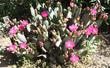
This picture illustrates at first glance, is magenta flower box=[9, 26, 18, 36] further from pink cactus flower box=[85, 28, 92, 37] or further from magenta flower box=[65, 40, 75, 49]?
pink cactus flower box=[85, 28, 92, 37]

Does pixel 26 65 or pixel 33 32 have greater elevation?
pixel 33 32

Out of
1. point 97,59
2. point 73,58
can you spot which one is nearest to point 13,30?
point 73,58

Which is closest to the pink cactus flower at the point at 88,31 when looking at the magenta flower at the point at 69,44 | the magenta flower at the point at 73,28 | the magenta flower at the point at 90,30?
the magenta flower at the point at 90,30

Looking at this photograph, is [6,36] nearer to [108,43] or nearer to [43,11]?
[43,11]

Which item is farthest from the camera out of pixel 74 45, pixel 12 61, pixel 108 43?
pixel 108 43

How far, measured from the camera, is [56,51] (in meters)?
6.02

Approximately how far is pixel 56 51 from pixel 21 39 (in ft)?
2.16

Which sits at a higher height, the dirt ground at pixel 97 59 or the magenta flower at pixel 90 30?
the magenta flower at pixel 90 30

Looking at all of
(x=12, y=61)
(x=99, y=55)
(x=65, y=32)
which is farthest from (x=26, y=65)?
(x=99, y=55)

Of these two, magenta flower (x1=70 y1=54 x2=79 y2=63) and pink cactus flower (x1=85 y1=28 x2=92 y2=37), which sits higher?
pink cactus flower (x1=85 y1=28 x2=92 y2=37)

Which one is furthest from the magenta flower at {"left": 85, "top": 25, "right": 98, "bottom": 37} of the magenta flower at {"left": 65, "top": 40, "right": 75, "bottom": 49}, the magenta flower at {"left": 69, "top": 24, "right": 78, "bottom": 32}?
the magenta flower at {"left": 65, "top": 40, "right": 75, "bottom": 49}

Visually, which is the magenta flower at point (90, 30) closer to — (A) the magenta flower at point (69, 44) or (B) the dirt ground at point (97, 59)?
(A) the magenta flower at point (69, 44)

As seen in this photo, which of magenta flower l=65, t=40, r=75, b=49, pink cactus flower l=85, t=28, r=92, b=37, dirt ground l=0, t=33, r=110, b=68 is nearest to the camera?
magenta flower l=65, t=40, r=75, b=49

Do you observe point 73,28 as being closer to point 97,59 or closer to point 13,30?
point 97,59
